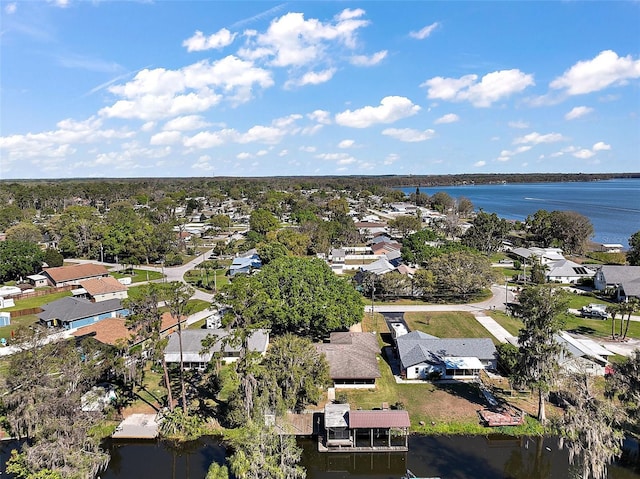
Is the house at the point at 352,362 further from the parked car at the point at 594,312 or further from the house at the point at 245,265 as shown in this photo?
the house at the point at 245,265

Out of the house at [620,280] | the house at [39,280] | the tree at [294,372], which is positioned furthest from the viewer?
the house at [39,280]

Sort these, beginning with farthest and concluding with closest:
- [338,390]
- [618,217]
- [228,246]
→ [618,217] < [228,246] < [338,390]

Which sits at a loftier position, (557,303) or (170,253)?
(557,303)

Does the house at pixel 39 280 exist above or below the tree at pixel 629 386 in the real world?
below

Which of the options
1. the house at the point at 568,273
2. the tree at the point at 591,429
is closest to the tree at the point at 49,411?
Answer: the tree at the point at 591,429

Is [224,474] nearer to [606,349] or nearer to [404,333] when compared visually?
[404,333]

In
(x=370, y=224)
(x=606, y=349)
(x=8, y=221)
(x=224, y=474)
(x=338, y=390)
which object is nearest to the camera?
(x=224, y=474)

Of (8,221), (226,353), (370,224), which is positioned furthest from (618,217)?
(8,221)

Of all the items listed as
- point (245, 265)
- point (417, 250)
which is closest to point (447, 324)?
point (417, 250)
